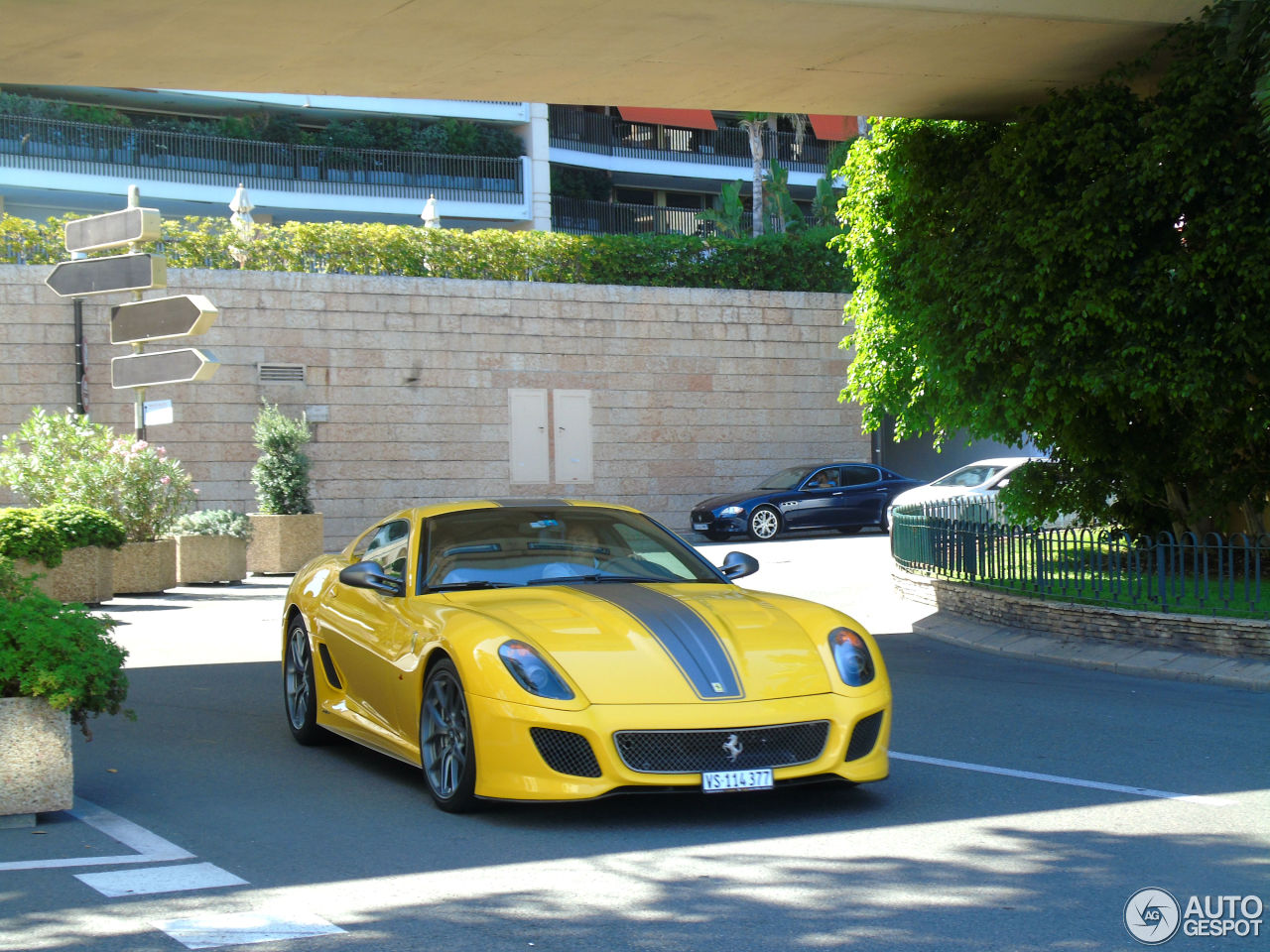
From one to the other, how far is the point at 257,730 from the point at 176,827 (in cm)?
251

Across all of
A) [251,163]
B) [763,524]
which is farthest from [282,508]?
[251,163]

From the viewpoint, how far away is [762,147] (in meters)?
48.7

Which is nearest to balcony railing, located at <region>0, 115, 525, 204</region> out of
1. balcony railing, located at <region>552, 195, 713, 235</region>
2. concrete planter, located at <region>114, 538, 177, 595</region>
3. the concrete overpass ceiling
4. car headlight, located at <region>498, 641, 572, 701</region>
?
balcony railing, located at <region>552, 195, 713, 235</region>

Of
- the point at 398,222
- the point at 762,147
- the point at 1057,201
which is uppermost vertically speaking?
the point at 762,147

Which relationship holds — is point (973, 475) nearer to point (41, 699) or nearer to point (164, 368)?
point (164, 368)

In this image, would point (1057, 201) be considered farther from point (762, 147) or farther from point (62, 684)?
point (762, 147)

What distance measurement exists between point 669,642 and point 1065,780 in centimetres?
225

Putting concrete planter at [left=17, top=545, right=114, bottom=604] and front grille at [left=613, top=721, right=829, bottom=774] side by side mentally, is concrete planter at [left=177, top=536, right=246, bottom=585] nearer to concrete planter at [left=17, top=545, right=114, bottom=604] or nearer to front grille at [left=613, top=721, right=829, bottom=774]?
concrete planter at [left=17, top=545, right=114, bottom=604]

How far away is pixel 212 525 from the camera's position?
773 inches

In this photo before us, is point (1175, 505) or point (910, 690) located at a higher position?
point (1175, 505)

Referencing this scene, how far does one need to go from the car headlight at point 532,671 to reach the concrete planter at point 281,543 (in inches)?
610

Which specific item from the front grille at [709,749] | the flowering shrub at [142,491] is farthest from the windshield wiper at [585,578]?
the flowering shrub at [142,491]

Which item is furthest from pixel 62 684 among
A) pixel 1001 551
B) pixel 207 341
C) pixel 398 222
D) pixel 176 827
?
pixel 398 222

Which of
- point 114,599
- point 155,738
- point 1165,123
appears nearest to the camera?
point 155,738
